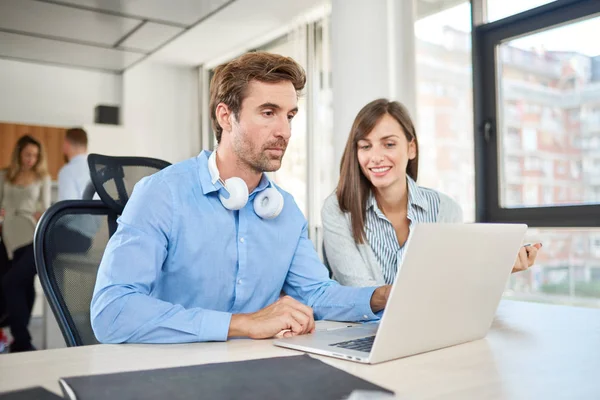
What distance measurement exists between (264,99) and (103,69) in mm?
5062

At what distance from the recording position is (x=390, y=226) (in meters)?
1.97

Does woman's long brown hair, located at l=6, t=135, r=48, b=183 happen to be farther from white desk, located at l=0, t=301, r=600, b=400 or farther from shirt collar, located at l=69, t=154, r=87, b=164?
white desk, located at l=0, t=301, r=600, b=400

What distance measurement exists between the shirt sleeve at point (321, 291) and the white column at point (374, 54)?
2.08m

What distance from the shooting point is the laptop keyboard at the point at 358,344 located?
900mm

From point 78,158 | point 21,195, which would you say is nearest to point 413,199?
point 78,158

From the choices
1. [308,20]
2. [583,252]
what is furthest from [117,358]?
[308,20]

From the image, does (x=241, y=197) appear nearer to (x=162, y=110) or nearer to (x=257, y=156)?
(x=257, y=156)

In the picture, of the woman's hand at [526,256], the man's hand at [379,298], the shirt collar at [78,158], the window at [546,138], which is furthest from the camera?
the shirt collar at [78,158]

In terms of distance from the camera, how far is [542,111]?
312 cm

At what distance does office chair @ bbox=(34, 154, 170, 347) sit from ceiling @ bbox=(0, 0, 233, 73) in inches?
112

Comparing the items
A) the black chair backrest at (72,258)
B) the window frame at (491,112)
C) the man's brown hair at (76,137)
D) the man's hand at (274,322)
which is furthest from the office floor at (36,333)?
the man's hand at (274,322)

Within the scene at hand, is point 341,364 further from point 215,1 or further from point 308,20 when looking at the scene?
point 308,20

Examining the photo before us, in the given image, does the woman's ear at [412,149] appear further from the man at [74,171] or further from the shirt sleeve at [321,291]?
the man at [74,171]

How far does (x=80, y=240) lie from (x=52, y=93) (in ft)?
16.3
